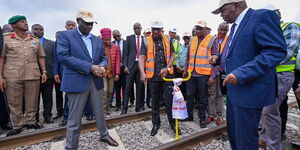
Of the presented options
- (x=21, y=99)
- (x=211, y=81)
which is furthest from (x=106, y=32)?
(x=211, y=81)

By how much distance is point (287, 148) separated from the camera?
9.53ft

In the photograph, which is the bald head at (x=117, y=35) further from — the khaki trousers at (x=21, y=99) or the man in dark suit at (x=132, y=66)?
the khaki trousers at (x=21, y=99)

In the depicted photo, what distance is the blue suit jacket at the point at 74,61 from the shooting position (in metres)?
2.64

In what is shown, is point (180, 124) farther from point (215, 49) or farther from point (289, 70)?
point (289, 70)

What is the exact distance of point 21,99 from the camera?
3.82 meters

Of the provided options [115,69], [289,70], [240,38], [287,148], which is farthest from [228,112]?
[115,69]

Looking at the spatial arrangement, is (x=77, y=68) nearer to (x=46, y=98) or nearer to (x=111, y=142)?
(x=111, y=142)

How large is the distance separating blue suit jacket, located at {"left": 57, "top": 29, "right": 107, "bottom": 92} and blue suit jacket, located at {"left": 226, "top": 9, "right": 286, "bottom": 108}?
2121 millimetres

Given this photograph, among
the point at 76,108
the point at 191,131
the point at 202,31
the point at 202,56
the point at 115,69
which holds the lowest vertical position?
the point at 191,131

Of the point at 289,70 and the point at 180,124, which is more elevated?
the point at 289,70

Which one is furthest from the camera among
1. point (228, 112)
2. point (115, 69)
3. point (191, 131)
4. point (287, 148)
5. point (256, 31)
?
point (115, 69)

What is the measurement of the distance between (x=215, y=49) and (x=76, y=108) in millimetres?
3243

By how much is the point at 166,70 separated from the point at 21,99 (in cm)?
337

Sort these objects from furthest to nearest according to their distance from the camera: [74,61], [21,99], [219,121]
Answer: [219,121] → [21,99] → [74,61]
